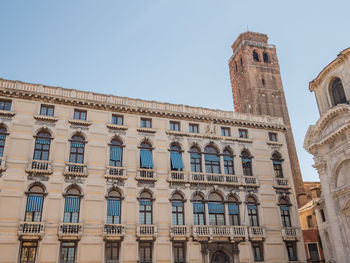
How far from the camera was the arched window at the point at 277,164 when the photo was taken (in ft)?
115

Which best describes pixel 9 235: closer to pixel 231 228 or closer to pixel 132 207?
pixel 132 207

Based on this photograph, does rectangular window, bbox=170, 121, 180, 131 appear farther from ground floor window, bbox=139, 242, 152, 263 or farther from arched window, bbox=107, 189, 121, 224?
ground floor window, bbox=139, 242, 152, 263

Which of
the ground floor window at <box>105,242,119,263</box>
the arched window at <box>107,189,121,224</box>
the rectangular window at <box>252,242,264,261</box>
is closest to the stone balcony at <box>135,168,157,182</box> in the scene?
the arched window at <box>107,189,121,224</box>

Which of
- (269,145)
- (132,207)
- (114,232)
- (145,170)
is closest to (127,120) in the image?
(145,170)

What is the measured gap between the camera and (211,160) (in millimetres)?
33094

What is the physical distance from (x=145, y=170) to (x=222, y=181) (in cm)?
733

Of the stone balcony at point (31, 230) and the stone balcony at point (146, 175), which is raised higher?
the stone balcony at point (146, 175)

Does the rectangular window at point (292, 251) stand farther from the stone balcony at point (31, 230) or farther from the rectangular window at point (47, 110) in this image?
the rectangular window at point (47, 110)

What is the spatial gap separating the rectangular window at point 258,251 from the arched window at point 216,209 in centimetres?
347

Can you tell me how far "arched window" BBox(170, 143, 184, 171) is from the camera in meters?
31.3

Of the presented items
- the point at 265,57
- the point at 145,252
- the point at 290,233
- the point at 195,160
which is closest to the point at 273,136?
the point at 195,160

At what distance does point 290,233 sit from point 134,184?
15108mm

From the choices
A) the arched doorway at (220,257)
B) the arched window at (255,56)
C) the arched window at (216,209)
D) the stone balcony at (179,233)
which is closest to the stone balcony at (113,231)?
the stone balcony at (179,233)

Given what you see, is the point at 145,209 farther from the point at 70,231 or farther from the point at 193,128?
the point at 193,128
